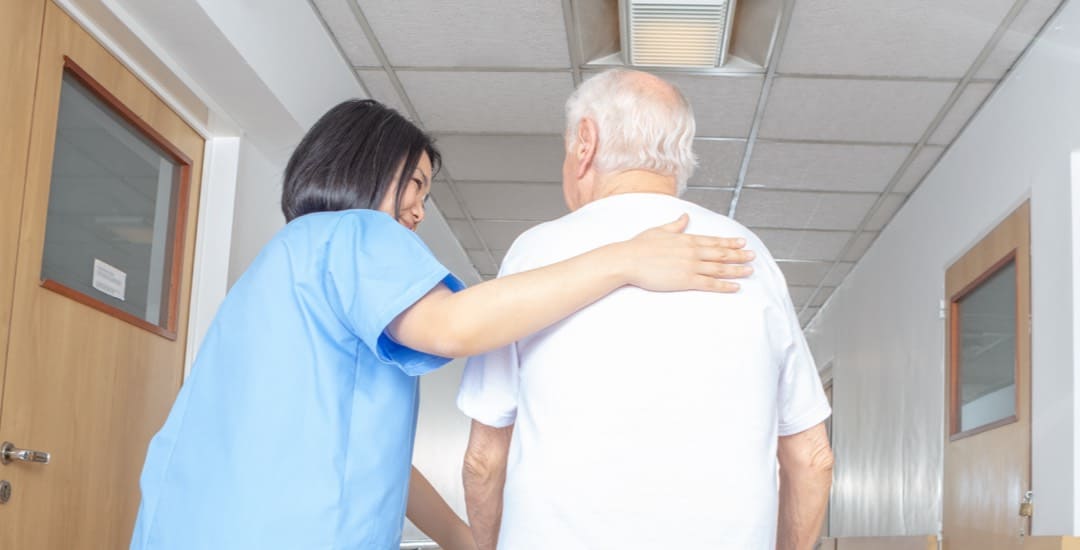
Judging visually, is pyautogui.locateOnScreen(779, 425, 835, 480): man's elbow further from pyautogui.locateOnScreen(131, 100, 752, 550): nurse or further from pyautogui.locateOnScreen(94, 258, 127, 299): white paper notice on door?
pyautogui.locateOnScreen(94, 258, 127, 299): white paper notice on door

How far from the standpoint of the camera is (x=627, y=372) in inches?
57.9

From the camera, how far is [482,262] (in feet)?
28.0

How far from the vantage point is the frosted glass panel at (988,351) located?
15.2ft

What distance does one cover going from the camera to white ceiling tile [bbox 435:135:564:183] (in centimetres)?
577

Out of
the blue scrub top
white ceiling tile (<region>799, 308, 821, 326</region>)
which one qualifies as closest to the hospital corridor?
the blue scrub top

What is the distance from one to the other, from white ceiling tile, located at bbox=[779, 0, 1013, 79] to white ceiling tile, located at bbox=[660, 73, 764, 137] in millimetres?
268

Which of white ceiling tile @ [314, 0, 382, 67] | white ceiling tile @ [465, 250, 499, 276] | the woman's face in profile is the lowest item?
the woman's face in profile

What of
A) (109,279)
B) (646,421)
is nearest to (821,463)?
(646,421)

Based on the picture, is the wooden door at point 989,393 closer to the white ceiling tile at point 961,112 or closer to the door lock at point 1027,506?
the door lock at point 1027,506

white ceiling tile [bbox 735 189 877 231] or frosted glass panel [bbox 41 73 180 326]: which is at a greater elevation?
white ceiling tile [bbox 735 189 877 231]

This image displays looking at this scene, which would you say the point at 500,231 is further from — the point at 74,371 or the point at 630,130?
the point at 630,130

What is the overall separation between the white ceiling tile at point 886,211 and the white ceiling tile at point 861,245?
13 cm

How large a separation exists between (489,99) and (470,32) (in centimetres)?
74

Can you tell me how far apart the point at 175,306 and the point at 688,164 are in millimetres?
2477
